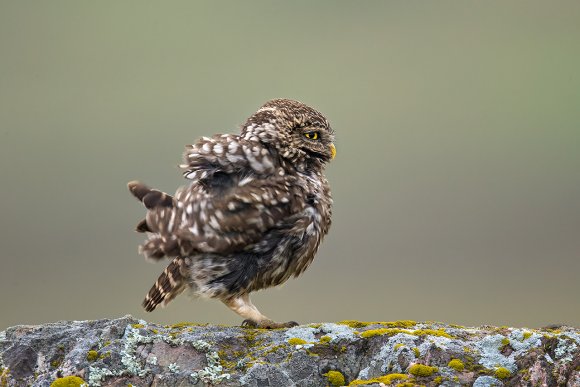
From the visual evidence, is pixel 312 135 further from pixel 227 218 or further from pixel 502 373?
pixel 502 373

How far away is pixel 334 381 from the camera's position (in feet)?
19.6

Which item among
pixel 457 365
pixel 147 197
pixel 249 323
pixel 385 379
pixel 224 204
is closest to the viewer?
pixel 385 379

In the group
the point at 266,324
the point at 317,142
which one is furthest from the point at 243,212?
the point at 317,142

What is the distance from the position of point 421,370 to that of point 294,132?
3873 mm

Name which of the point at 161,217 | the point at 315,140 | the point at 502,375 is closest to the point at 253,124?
the point at 315,140

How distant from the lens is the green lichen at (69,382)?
587 cm

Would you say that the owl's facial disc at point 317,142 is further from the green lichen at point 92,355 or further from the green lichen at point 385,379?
the green lichen at point 385,379

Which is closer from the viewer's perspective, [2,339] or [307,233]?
[2,339]

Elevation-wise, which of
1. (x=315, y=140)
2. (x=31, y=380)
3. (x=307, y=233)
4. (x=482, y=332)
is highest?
(x=315, y=140)

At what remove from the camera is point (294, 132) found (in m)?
8.86

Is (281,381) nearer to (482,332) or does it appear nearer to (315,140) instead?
(482,332)

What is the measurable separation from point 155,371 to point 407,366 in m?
1.87

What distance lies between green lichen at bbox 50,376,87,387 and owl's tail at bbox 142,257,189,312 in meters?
2.28

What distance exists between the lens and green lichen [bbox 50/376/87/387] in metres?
5.87
